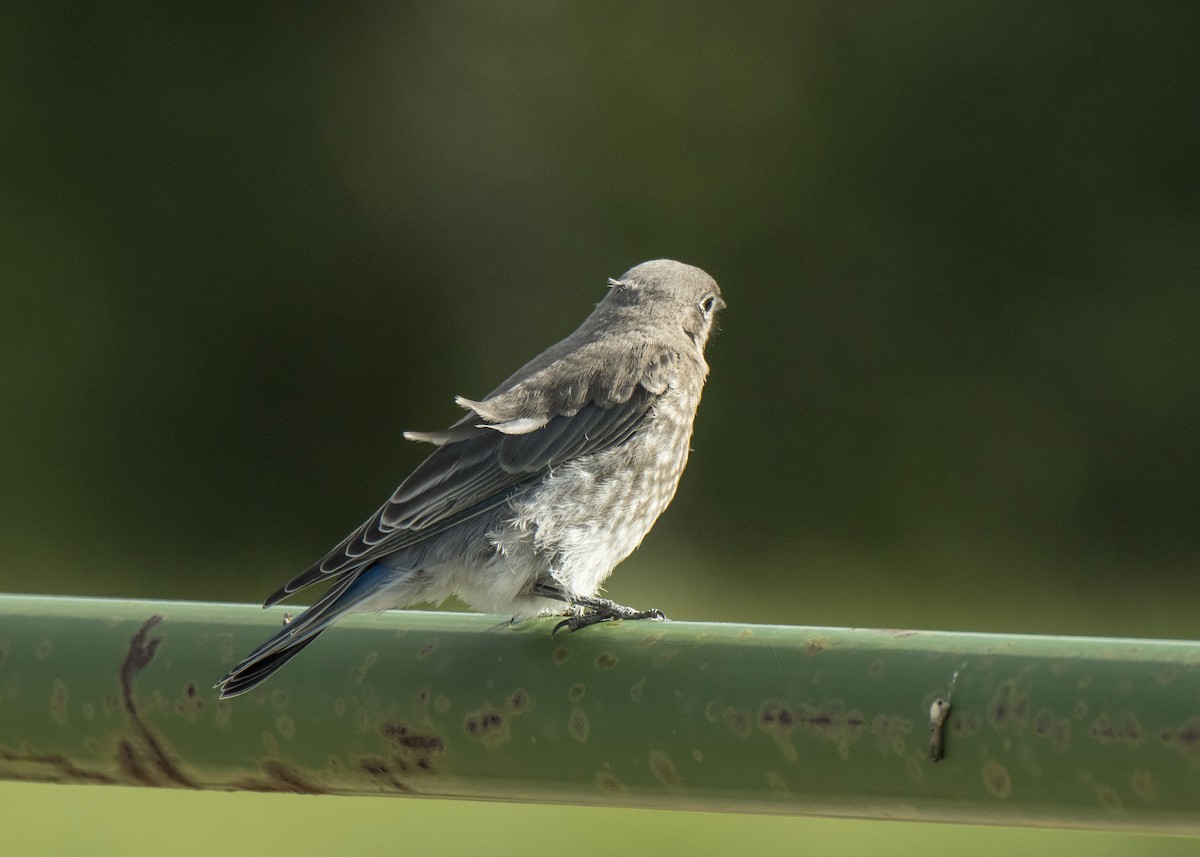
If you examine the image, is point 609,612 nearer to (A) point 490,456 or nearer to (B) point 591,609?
(B) point 591,609

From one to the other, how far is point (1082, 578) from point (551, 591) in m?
4.28

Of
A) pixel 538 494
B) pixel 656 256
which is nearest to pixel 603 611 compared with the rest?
pixel 538 494

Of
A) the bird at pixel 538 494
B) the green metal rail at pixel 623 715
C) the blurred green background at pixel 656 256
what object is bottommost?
the green metal rail at pixel 623 715

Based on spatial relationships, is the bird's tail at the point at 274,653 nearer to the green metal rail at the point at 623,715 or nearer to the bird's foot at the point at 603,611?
the green metal rail at the point at 623,715

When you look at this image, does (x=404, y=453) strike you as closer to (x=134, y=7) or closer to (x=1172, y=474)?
(x=134, y=7)

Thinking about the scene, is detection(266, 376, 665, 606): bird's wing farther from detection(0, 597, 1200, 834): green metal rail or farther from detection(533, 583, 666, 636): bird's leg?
detection(0, 597, 1200, 834): green metal rail

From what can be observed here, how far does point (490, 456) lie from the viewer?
271 cm

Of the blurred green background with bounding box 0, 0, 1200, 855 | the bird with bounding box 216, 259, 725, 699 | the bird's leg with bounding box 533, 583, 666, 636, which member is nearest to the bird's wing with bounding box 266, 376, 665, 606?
the bird with bounding box 216, 259, 725, 699

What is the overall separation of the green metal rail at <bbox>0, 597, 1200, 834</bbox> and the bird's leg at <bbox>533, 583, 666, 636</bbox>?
332mm

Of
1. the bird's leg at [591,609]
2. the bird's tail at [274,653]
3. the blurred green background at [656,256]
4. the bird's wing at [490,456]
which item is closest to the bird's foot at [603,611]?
the bird's leg at [591,609]

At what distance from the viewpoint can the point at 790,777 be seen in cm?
157

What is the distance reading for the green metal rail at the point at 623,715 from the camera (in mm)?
1423

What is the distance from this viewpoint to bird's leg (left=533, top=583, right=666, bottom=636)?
2.31 meters

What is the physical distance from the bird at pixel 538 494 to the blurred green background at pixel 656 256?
2967 millimetres
